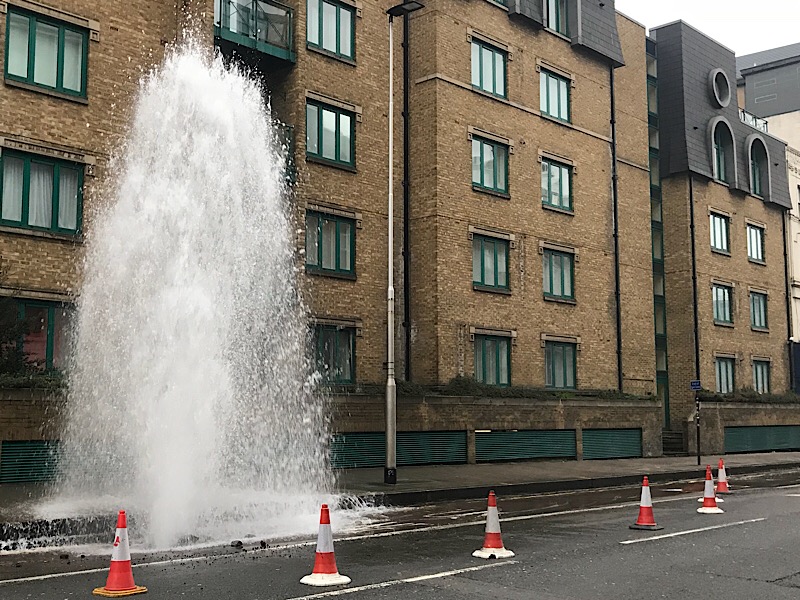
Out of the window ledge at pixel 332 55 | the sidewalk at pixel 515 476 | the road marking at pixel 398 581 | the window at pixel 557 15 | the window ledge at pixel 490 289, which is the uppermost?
the window at pixel 557 15

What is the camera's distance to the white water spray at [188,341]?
12703mm

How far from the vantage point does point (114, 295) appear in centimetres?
1695

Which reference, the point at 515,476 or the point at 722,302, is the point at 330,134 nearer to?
the point at 515,476

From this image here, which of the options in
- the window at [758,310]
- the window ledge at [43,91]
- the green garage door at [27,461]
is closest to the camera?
the green garage door at [27,461]

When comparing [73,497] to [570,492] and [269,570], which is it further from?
[570,492]

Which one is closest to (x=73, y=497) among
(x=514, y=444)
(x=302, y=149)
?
(x=302, y=149)

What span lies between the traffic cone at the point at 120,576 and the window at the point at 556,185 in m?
24.0

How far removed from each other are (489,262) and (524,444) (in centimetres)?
564

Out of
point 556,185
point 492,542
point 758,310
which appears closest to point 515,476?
point 492,542

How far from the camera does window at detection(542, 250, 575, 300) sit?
98.3 feet

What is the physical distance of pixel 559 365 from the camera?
30.0 metres

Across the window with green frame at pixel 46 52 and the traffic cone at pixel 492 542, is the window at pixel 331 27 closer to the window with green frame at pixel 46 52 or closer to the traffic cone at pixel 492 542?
the window with green frame at pixel 46 52

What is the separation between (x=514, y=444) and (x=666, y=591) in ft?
60.7

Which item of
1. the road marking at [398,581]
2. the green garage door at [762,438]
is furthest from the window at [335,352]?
the green garage door at [762,438]
